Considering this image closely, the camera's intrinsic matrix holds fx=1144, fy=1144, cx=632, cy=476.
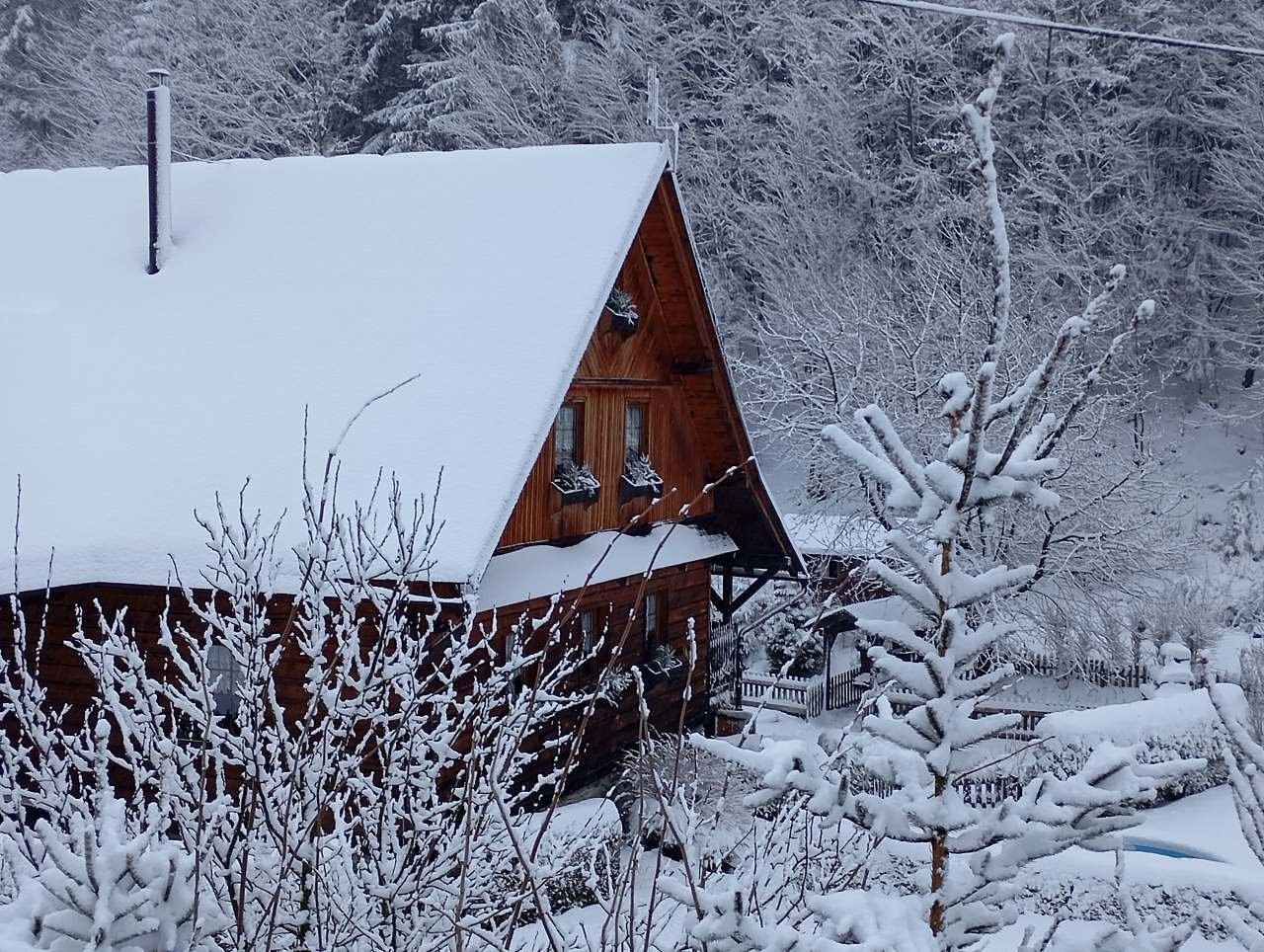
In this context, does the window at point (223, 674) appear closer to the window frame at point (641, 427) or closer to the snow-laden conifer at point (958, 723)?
the window frame at point (641, 427)

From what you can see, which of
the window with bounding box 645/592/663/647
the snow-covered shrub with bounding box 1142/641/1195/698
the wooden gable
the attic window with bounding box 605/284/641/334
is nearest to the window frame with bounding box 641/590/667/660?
the window with bounding box 645/592/663/647

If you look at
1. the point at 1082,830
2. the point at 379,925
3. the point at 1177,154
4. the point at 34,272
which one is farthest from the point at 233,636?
the point at 1177,154

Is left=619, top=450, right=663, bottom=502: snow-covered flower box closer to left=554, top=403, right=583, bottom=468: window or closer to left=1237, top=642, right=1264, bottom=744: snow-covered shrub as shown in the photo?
left=554, top=403, right=583, bottom=468: window

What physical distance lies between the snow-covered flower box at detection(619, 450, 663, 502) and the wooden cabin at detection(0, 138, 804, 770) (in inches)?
1.2

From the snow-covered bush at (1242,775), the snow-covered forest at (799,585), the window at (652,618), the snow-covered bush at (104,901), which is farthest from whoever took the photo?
the window at (652,618)

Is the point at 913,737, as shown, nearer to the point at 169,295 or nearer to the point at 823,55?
the point at 169,295

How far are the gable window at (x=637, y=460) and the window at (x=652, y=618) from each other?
61.5 inches

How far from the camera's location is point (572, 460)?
43.3 ft

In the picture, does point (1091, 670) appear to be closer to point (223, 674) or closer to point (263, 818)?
point (223, 674)

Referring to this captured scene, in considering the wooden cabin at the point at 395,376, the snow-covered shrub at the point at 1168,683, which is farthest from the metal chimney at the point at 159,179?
the snow-covered shrub at the point at 1168,683

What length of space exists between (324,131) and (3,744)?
113ft

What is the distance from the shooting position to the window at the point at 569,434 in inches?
A: 511

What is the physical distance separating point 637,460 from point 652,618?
2.43 meters

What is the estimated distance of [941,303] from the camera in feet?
81.6
